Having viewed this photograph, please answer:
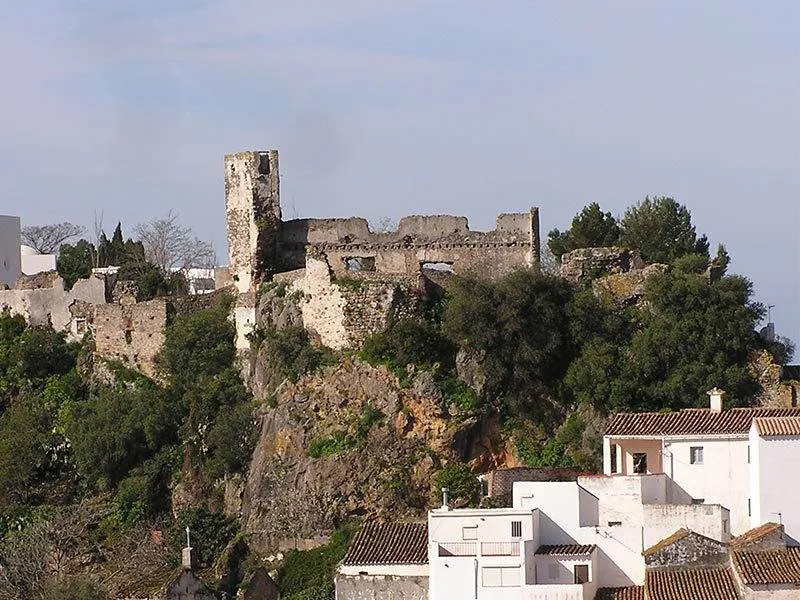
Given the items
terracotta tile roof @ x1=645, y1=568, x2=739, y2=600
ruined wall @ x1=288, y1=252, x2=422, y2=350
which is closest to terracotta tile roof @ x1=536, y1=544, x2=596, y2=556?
terracotta tile roof @ x1=645, y1=568, x2=739, y2=600

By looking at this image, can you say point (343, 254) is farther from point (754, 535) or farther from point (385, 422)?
point (754, 535)

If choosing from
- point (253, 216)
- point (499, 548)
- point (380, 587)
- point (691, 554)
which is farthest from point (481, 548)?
point (253, 216)

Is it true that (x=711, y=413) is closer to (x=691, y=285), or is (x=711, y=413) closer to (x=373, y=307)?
(x=691, y=285)

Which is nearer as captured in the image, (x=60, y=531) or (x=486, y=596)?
(x=486, y=596)

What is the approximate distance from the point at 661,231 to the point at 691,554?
14.5m

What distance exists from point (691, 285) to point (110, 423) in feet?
48.9

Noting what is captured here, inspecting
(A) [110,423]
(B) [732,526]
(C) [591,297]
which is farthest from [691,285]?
(A) [110,423]

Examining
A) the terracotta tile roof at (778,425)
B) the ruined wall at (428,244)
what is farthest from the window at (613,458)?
the ruined wall at (428,244)

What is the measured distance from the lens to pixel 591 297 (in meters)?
55.8

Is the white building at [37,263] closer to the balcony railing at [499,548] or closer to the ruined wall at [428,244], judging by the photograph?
the ruined wall at [428,244]

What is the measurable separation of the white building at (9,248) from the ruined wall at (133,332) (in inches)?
474

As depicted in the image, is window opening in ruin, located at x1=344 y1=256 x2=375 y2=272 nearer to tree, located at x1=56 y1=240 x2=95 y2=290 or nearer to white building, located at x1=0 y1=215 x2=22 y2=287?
tree, located at x1=56 y1=240 x2=95 y2=290

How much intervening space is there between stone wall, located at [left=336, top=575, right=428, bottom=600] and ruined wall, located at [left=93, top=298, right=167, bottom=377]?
43.2 feet

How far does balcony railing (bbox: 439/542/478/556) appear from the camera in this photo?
162ft
